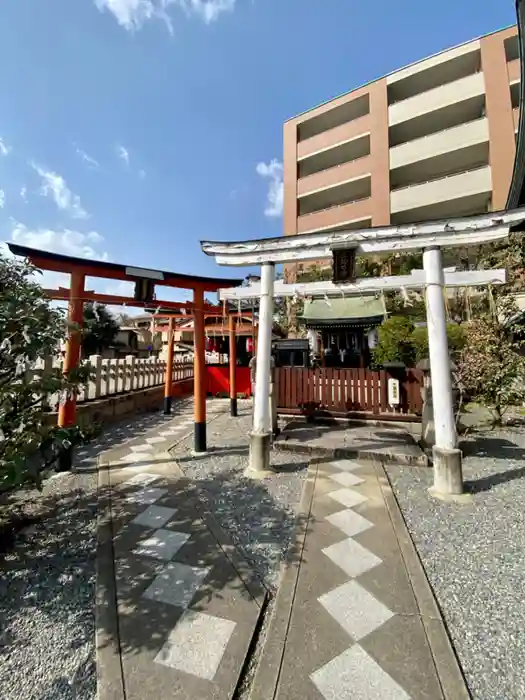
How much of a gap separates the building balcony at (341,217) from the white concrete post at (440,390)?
1718 cm

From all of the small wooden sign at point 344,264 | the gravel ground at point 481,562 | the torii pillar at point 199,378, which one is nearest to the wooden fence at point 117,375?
the torii pillar at point 199,378

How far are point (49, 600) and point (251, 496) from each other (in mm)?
2257

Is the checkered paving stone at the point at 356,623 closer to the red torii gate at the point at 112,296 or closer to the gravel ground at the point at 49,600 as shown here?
the gravel ground at the point at 49,600

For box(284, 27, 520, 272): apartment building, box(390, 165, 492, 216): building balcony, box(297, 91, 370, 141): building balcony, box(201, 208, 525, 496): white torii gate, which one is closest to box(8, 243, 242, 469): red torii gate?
box(201, 208, 525, 496): white torii gate

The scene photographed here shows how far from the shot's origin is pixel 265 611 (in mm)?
2178

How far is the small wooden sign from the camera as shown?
16.1 feet

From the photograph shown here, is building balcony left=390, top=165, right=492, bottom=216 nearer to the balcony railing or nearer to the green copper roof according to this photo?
the balcony railing

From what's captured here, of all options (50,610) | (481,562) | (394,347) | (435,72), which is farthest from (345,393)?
(435,72)

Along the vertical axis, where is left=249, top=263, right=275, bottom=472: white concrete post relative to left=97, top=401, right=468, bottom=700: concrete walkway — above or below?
above

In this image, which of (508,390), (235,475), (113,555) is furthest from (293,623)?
(508,390)

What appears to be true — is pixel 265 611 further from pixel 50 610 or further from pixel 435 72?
pixel 435 72

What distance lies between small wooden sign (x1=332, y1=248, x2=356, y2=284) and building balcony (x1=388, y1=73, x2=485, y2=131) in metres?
21.6

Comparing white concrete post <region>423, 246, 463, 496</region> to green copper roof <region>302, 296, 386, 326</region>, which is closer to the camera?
white concrete post <region>423, 246, 463, 496</region>

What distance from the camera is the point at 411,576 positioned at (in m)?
2.51
